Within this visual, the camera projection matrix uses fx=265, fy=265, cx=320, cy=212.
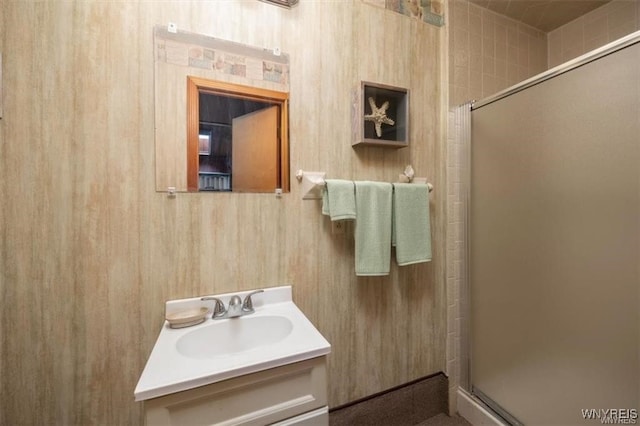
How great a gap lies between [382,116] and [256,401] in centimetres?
121

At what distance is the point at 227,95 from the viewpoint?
3.47ft

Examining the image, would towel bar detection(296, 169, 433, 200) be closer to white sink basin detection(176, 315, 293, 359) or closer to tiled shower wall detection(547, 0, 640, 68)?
white sink basin detection(176, 315, 293, 359)

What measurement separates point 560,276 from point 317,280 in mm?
985

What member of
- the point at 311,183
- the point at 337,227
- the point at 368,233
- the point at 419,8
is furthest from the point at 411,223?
the point at 419,8

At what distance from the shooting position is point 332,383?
1.24m

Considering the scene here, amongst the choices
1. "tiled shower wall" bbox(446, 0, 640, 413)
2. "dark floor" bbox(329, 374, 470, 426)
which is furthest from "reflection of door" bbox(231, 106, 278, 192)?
"dark floor" bbox(329, 374, 470, 426)

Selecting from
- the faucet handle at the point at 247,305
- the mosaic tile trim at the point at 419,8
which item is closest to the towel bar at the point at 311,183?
the faucet handle at the point at 247,305

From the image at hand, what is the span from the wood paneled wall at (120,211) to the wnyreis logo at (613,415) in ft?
2.91

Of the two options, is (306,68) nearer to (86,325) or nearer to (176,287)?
(176,287)

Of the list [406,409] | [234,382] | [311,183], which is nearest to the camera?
[234,382]

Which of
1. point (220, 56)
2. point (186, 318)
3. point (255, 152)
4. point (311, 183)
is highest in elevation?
point (220, 56)

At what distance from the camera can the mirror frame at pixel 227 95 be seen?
100cm

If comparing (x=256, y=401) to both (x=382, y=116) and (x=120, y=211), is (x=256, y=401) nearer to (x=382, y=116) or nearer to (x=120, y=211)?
(x=120, y=211)

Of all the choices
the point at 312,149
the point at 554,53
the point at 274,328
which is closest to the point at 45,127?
the point at 312,149
